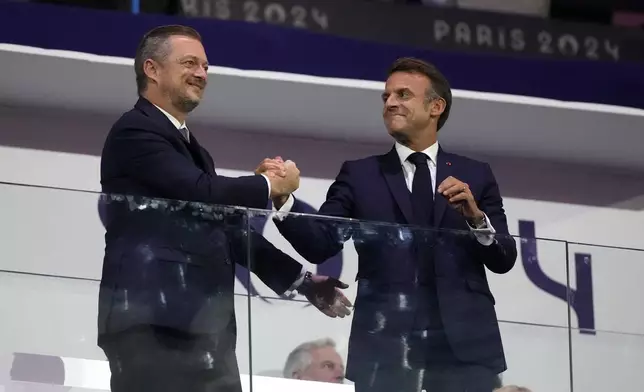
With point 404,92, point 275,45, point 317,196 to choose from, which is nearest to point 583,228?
point 317,196

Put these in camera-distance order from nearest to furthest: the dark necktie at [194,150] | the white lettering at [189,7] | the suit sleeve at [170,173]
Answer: the suit sleeve at [170,173]
the dark necktie at [194,150]
the white lettering at [189,7]

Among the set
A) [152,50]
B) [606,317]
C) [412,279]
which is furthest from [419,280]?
[152,50]

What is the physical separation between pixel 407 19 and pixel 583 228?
3.69ft

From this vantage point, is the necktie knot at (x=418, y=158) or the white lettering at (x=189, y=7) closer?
the necktie knot at (x=418, y=158)

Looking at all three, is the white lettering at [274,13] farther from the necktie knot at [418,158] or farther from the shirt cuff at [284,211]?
the shirt cuff at [284,211]

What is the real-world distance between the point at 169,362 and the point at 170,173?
1.24 ft

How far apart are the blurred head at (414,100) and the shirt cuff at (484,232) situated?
32cm

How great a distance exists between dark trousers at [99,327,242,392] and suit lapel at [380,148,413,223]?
0.53 metres

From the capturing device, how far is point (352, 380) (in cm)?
249

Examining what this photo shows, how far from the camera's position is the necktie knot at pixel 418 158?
9.16ft

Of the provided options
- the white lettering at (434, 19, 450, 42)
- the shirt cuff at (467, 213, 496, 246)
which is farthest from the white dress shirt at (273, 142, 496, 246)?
the white lettering at (434, 19, 450, 42)

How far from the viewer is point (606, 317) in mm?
2727

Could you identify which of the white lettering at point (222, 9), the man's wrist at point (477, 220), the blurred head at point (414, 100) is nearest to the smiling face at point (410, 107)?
the blurred head at point (414, 100)

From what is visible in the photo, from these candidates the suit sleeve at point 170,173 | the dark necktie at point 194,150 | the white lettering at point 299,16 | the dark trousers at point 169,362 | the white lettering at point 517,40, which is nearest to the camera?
the dark trousers at point 169,362
